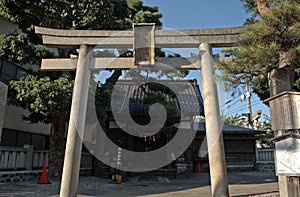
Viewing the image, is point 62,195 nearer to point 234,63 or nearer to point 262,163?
point 234,63

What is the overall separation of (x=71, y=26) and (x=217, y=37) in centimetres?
602

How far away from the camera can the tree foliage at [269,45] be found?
3.76 m

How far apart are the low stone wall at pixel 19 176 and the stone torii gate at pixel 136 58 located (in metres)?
4.54

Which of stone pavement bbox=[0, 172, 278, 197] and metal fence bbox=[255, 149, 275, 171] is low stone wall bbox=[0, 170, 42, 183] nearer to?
stone pavement bbox=[0, 172, 278, 197]

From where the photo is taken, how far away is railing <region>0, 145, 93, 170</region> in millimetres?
8297

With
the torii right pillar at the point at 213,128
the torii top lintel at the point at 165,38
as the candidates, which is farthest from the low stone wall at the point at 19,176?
the torii right pillar at the point at 213,128

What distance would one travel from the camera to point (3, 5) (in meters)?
7.79

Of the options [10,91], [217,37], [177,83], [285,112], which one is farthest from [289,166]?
[10,91]

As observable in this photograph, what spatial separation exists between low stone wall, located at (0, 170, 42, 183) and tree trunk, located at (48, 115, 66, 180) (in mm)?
902

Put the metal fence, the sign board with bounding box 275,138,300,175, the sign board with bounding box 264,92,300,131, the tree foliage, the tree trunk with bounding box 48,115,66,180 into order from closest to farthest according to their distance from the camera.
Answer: the tree foliage < the sign board with bounding box 275,138,300,175 < the sign board with bounding box 264,92,300,131 < the tree trunk with bounding box 48,115,66,180 < the metal fence

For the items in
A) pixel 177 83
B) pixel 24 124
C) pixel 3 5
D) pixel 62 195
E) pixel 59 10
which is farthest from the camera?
pixel 24 124

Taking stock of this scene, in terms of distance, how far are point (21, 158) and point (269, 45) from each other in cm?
920

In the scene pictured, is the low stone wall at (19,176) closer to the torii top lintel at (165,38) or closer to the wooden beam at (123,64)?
the wooden beam at (123,64)

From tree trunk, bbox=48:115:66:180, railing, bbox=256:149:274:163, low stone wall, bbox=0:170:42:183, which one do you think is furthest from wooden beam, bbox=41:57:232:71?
railing, bbox=256:149:274:163
